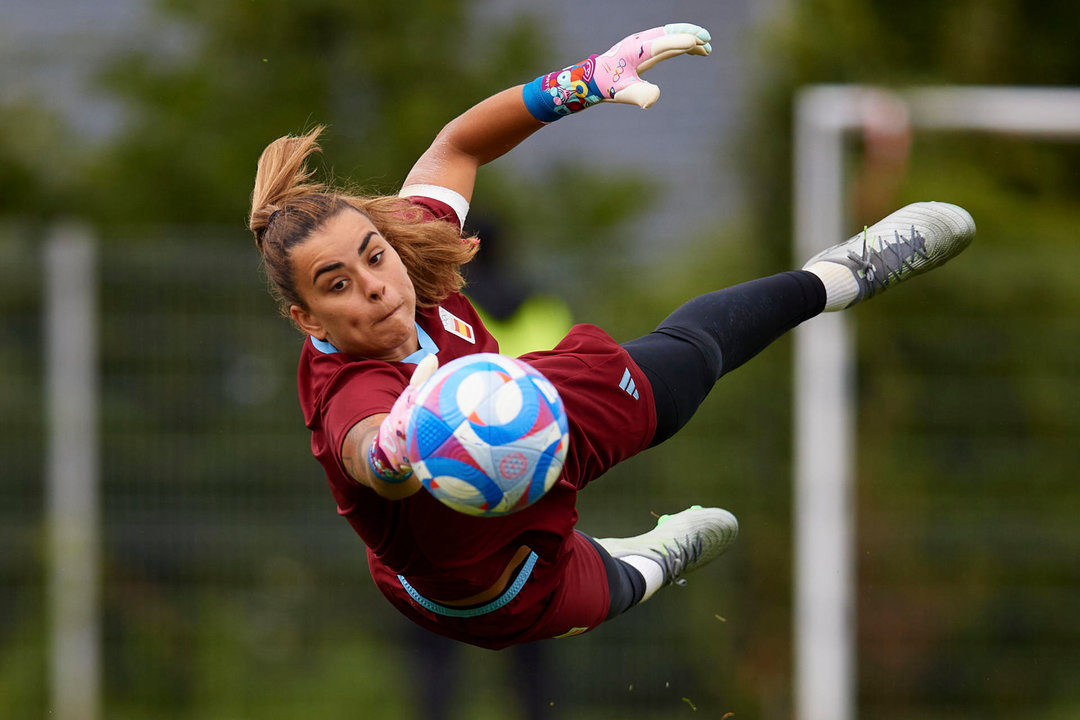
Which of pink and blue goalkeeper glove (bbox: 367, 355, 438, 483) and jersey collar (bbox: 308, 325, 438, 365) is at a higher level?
jersey collar (bbox: 308, 325, 438, 365)

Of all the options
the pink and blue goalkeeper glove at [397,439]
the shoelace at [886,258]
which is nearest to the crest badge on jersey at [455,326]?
the pink and blue goalkeeper glove at [397,439]

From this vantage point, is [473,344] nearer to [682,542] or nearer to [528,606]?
[528,606]

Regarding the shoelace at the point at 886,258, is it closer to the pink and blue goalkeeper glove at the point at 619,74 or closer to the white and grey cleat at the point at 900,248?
the white and grey cleat at the point at 900,248

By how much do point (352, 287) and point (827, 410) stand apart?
4367 mm

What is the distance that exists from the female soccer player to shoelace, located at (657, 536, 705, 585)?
12 cm

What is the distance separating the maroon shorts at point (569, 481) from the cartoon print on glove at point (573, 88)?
2.18 feet

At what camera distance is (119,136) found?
7.94 metres

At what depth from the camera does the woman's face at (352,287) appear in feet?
10.7

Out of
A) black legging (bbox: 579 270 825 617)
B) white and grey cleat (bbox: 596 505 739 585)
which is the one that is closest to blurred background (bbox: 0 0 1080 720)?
white and grey cleat (bbox: 596 505 739 585)

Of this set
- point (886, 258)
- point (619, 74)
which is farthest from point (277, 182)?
point (886, 258)

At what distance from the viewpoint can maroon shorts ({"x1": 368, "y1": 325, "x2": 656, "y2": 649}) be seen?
3.38 meters

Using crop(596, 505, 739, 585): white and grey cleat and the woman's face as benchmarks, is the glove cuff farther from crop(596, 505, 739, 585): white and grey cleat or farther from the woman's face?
crop(596, 505, 739, 585): white and grey cleat

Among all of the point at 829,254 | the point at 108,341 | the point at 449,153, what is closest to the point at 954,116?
the point at 829,254

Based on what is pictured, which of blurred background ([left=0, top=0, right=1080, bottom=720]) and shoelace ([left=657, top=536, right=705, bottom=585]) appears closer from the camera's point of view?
shoelace ([left=657, top=536, right=705, bottom=585])
